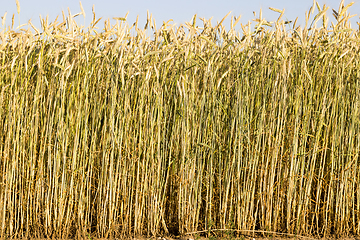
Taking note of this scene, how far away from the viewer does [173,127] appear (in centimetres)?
235

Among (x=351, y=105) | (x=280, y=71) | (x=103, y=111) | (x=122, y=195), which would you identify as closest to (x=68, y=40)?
(x=103, y=111)

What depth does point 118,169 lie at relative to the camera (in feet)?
7.73

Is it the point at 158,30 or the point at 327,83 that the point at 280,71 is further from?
the point at 158,30

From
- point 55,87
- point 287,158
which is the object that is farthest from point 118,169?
point 287,158

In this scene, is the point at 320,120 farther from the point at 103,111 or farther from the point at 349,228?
the point at 103,111

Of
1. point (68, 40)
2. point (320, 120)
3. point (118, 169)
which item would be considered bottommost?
point (118, 169)

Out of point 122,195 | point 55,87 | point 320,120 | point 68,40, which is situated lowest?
point 122,195

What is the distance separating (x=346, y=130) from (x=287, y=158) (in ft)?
1.52

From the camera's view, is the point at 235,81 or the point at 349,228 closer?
the point at 235,81

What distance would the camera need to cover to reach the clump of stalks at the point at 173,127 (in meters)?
2.31

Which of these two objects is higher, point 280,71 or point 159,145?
point 280,71

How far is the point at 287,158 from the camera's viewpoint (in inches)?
93.5

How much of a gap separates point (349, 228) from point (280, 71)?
1241 millimetres

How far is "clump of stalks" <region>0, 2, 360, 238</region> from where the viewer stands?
2314 millimetres
